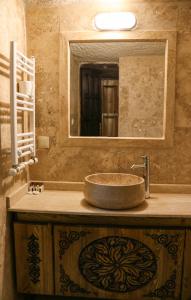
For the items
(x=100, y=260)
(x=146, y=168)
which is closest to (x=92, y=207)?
(x=100, y=260)

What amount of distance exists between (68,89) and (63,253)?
45.2 inches

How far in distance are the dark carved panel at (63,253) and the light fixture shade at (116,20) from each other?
1.42 meters

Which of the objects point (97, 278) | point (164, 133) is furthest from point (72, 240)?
point (164, 133)

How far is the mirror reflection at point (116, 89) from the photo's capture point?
1980 millimetres

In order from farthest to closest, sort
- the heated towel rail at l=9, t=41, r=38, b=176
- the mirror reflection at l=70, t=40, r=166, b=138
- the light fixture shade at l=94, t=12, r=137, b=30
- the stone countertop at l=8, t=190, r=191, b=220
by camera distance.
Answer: the mirror reflection at l=70, t=40, r=166, b=138 < the light fixture shade at l=94, t=12, r=137, b=30 < the stone countertop at l=8, t=190, r=191, b=220 < the heated towel rail at l=9, t=41, r=38, b=176

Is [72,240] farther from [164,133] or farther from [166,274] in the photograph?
[164,133]

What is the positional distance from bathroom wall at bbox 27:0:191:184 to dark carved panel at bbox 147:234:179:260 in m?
0.50

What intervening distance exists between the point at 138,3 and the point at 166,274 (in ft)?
6.00

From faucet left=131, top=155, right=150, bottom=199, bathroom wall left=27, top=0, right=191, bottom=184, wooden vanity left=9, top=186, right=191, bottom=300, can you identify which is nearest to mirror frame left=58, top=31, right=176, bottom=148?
bathroom wall left=27, top=0, right=191, bottom=184

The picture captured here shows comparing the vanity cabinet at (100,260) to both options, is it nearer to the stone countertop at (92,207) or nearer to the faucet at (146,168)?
the stone countertop at (92,207)

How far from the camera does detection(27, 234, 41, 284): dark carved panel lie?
67.0 inches

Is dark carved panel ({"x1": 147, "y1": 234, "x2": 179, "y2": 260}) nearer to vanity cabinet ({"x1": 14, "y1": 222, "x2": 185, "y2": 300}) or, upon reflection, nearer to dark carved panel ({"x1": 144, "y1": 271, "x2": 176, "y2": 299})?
vanity cabinet ({"x1": 14, "y1": 222, "x2": 185, "y2": 300})

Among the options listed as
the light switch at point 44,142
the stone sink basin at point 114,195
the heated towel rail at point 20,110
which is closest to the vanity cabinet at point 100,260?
the stone sink basin at point 114,195

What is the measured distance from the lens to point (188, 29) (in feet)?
6.18
